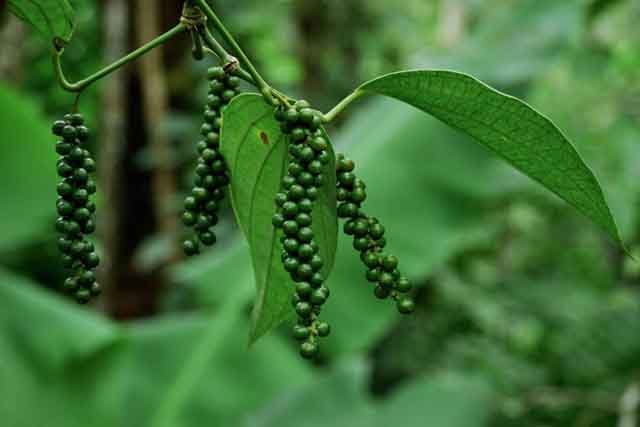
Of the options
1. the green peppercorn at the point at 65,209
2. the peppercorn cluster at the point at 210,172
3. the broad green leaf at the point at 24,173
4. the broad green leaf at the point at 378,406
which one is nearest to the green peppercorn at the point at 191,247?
the peppercorn cluster at the point at 210,172

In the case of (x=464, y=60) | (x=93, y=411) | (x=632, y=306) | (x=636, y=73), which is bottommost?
(x=93, y=411)

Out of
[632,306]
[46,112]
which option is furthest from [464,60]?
[46,112]

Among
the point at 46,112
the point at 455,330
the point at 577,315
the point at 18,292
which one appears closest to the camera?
the point at 18,292

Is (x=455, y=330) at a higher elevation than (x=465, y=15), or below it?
below

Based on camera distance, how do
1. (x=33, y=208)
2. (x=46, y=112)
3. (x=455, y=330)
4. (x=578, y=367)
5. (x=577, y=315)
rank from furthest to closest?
(x=46, y=112) < (x=455, y=330) < (x=577, y=315) < (x=578, y=367) < (x=33, y=208)

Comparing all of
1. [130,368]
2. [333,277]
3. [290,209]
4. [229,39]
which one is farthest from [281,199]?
[130,368]

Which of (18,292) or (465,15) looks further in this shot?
(465,15)

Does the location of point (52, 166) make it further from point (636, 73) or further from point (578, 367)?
point (636, 73)
